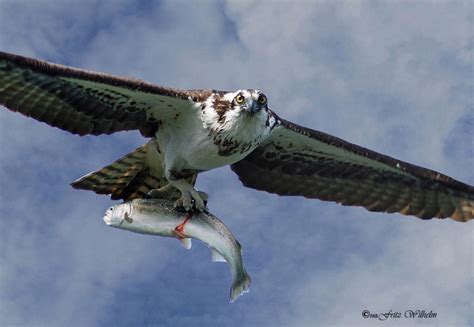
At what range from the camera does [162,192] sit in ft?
63.3

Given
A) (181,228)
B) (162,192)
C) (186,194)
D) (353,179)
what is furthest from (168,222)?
(353,179)

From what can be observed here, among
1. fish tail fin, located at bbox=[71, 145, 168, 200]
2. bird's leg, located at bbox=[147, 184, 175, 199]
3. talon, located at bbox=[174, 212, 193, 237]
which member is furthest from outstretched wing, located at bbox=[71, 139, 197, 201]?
talon, located at bbox=[174, 212, 193, 237]

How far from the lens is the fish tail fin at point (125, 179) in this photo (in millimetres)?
19641

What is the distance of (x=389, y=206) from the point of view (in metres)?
20.8

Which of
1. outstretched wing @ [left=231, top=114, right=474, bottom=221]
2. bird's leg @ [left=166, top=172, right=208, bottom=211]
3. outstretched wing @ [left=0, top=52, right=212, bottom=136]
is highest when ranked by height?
outstretched wing @ [left=231, top=114, right=474, bottom=221]

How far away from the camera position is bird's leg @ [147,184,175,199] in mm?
19250

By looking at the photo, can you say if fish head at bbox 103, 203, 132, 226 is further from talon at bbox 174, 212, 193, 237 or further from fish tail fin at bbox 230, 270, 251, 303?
fish tail fin at bbox 230, 270, 251, 303

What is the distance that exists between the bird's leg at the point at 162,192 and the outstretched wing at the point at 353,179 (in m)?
1.34

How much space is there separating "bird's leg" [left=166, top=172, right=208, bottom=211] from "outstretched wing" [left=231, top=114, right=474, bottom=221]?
56.4 inches

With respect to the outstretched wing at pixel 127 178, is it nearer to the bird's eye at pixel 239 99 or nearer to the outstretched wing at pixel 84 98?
the outstretched wing at pixel 84 98

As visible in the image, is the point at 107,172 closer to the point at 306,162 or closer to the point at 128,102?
the point at 128,102

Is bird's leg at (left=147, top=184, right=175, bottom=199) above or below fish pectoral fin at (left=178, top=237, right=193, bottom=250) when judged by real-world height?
above

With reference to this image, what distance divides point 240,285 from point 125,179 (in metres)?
3.27

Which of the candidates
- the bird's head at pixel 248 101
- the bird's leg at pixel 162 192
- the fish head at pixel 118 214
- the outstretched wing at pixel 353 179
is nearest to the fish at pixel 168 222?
the fish head at pixel 118 214
